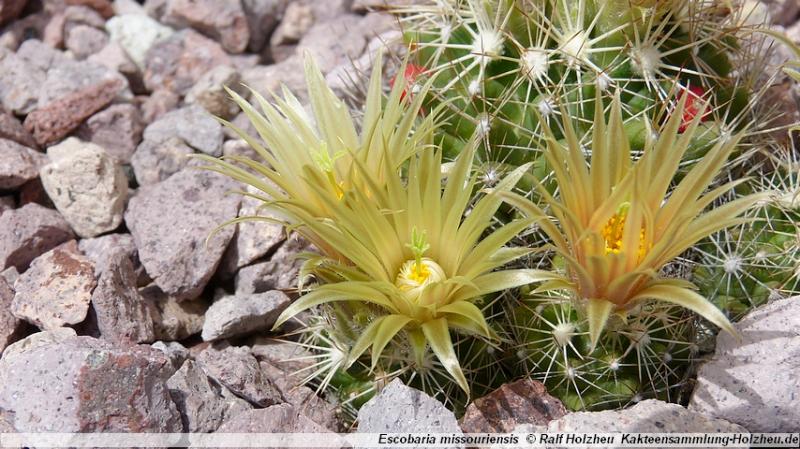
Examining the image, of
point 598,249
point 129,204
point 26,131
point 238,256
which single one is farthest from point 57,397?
point 26,131

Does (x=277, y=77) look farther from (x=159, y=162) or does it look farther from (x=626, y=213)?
(x=626, y=213)

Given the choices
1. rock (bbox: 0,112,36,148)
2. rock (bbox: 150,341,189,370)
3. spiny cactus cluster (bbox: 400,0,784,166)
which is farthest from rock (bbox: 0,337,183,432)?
rock (bbox: 0,112,36,148)

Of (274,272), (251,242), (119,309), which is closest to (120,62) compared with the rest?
(251,242)

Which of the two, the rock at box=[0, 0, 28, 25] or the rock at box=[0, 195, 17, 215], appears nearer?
the rock at box=[0, 195, 17, 215]

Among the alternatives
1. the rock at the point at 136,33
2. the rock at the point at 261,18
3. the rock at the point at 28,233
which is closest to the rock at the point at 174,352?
the rock at the point at 28,233

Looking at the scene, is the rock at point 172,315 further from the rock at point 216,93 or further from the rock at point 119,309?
the rock at point 216,93

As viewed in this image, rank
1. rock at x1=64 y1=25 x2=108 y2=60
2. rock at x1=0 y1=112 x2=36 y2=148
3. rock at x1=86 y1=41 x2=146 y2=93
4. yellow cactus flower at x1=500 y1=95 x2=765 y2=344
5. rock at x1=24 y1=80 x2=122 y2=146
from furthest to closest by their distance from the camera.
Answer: rock at x1=64 y1=25 x2=108 y2=60 < rock at x1=86 y1=41 x2=146 y2=93 < rock at x1=24 y1=80 x2=122 y2=146 < rock at x1=0 y1=112 x2=36 y2=148 < yellow cactus flower at x1=500 y1=95 x2=765 y2=344

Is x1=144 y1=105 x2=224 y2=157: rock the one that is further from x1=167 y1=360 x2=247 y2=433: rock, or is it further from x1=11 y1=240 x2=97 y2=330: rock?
x1=167 y1=360 x2=247 y2=433: rock
